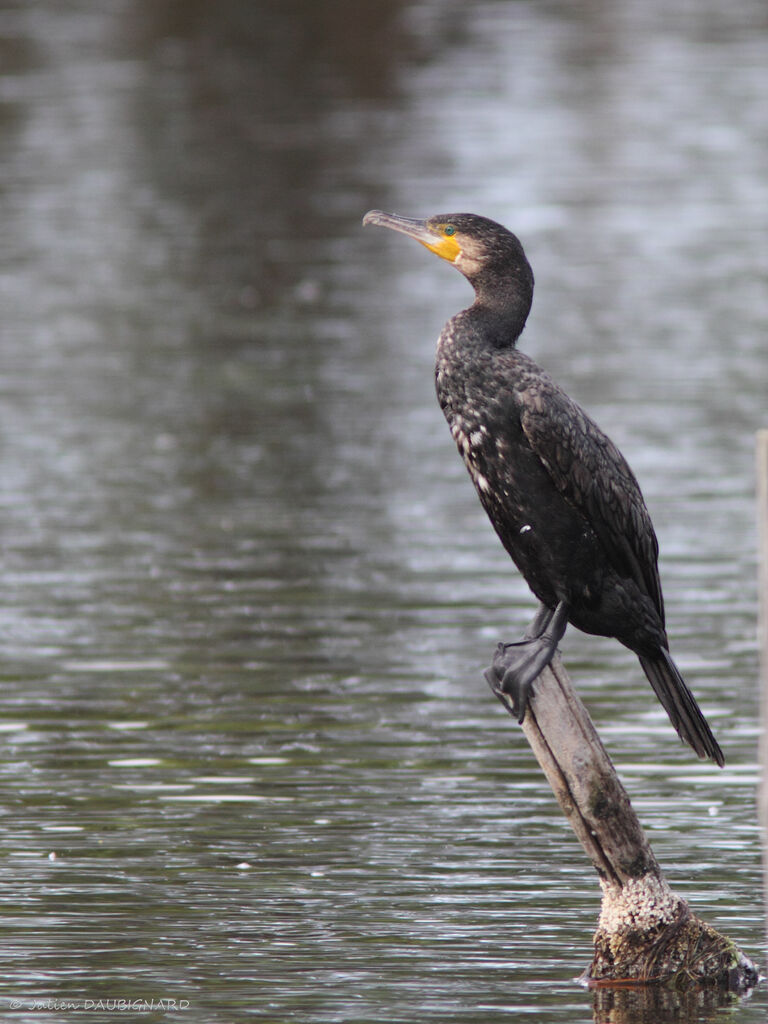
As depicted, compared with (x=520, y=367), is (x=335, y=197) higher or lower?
higher

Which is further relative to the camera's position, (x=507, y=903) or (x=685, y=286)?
(x=685, y=286)

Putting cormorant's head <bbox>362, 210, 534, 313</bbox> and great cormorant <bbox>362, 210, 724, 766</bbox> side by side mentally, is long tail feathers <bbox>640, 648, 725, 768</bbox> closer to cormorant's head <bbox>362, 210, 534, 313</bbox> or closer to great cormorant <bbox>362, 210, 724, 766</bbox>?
great cormorant <bbox>362, 210, 724, 766</bbox>

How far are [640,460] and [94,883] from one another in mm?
7524

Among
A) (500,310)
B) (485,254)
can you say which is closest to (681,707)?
(500,310)

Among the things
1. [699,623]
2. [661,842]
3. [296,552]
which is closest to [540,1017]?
[661,842]

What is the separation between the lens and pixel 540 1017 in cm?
602

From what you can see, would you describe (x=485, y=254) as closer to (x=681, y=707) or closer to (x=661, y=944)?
(x=681, y=707)

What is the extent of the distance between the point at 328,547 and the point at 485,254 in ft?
19.6

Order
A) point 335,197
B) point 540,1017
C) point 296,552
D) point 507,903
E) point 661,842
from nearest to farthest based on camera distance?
point 540,1017 → point 507,903 → point 661,842 → point 296,552 → point 335,197

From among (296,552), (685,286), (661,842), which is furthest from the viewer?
(685,286)

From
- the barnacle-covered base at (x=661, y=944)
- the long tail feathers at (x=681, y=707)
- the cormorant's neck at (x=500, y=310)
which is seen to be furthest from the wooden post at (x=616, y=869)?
the cormorant's neck at (x=500, y=310)

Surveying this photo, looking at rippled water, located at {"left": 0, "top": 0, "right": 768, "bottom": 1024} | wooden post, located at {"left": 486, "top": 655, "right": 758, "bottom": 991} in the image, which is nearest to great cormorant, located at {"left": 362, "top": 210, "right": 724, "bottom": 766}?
wooden post, located at {"left": 486, "top": 655, "right": 758, "bottom": 991}

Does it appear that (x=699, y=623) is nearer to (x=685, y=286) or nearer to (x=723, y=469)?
(x=723, y=469)

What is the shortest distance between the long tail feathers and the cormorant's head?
1181mm
